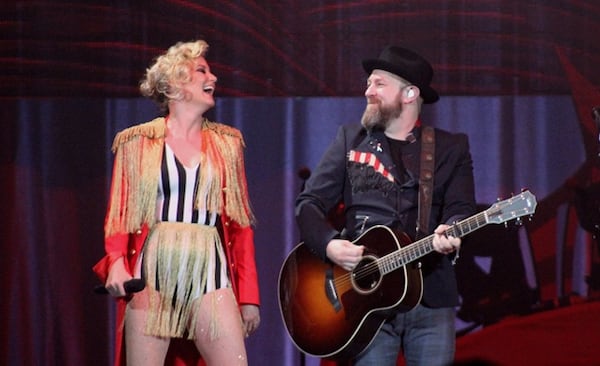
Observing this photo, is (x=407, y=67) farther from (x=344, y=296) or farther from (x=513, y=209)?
(x=344, y=296)

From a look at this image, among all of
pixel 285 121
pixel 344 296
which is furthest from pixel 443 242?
pixel 285 121

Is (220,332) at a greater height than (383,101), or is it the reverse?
(383,101)

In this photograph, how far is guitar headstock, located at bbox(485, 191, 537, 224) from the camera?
4574 mm

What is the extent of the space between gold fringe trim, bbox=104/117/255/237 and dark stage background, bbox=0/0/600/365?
1.30 m

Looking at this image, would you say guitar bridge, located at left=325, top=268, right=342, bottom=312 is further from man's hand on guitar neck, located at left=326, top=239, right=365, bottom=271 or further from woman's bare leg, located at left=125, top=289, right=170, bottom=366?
woman's bare leg, located at left=125, top=289, right=170, bottom=366

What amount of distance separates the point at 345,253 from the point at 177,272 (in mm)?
802

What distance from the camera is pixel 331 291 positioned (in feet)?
16.6

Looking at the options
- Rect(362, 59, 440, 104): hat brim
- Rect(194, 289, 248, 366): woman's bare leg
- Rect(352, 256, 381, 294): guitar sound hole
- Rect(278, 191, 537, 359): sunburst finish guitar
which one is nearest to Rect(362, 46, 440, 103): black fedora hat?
Rect(362, 59, 440, 104): hat brim

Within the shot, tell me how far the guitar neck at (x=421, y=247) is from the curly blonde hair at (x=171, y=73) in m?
1.33

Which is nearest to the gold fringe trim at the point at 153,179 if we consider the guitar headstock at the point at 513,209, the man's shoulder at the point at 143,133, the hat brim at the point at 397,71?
the man's shoulder at the point at 143,133

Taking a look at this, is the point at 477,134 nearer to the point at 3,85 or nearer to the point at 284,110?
the point at 284,110

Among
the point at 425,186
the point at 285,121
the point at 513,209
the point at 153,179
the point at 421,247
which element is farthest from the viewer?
the point at 285,121

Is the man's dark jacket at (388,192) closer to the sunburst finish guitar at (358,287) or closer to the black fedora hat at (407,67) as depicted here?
the sunburst finish guitar at (358,287)

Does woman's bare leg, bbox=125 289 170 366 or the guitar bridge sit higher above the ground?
the guitar bridge
